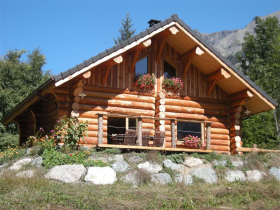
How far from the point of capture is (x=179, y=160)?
48.4 feet

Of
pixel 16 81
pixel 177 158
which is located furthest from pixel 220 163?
pixel 16 81

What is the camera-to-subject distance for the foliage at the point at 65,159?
12898 millimetres

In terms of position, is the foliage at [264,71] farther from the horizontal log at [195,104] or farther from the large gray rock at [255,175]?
the large gray rock at [255,175]

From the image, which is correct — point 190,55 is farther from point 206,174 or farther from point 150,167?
point 150,167

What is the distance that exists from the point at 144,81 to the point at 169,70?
5.93ft

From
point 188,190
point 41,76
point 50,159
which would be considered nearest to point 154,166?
point 188,190

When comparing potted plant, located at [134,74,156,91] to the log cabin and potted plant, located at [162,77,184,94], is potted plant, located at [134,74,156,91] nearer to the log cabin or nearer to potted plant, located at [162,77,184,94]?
the log cabin

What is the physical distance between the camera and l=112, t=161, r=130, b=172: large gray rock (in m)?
13.3

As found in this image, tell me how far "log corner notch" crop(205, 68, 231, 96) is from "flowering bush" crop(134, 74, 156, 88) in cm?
286

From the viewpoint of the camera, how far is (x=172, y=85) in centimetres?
1719

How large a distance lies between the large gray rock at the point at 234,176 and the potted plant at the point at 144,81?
5.22 m

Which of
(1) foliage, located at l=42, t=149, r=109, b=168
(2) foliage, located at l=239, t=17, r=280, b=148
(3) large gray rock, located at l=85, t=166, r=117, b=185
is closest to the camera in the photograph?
(3) large gray rock, located at l=85, t=166, r=117, b=185

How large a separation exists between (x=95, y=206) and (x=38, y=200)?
147cm

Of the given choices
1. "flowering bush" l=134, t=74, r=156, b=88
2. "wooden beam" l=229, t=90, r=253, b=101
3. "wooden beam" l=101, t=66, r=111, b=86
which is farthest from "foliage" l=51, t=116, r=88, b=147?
"wooden beam" l=229, t=90, r=253, b=101
